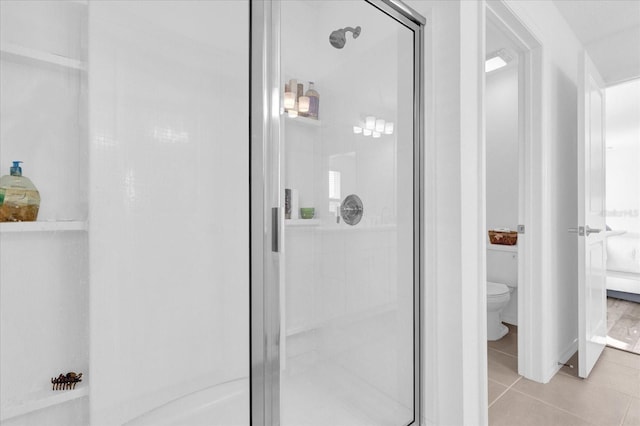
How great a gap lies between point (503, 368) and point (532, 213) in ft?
3.50

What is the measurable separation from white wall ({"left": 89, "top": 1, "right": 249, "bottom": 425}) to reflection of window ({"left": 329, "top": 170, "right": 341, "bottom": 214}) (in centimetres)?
41

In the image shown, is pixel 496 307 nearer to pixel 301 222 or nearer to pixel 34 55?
pixel 301 222

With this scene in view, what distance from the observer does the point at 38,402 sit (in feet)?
3.03

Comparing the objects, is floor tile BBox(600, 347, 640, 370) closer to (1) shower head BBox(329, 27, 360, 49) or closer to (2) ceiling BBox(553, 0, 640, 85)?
(2) ceiling BBox(553, 0, 640, 85)

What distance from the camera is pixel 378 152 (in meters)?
1.41

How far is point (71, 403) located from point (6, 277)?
17.5 inches

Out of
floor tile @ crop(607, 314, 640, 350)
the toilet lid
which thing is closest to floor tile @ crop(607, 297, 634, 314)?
floor tile @ crop(607, 314, 640, 350)

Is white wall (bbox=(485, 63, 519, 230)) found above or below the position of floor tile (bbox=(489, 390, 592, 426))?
above

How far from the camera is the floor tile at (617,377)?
6.41 ft

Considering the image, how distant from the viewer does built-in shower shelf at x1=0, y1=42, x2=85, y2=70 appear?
89 cm

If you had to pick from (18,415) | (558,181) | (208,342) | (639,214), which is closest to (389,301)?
(208,342)

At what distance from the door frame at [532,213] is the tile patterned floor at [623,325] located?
3.60 ft

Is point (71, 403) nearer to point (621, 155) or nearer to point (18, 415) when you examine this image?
point (18, 415)

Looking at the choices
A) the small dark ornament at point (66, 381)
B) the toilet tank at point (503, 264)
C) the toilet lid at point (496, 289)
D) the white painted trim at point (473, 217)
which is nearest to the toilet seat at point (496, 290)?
the toilet lid at point (496, 289)
